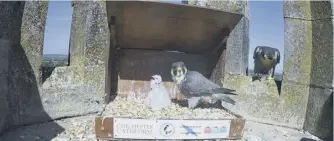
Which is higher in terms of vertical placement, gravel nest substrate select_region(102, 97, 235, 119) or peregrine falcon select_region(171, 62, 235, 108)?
peregrine falcon select_region(171, 62, 235, 108)

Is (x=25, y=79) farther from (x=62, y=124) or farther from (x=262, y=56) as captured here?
(x=262, y=56)

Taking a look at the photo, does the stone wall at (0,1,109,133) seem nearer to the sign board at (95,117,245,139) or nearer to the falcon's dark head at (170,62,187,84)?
the falcon's dark head at (170,62,187,84)

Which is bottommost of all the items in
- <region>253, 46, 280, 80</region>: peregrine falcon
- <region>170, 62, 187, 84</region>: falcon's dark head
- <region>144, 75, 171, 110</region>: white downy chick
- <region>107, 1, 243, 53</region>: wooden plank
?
<region>144, 75, 171, 110</region>: white downy chick

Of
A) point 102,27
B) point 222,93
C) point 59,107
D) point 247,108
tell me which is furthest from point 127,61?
point 247,108

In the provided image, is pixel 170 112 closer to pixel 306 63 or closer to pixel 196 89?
pixel 196 89

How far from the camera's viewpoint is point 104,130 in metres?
2.57

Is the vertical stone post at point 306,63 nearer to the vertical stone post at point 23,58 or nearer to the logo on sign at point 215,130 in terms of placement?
the logo on sign at point 215,130

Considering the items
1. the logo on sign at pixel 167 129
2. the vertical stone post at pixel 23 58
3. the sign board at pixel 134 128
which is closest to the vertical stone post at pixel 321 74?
the logo on sign at pixel 167 129

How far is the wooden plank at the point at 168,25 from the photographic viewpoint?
3361mm

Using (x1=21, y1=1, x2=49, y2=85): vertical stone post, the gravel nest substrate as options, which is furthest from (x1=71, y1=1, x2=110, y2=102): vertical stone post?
the gravel nest substrate

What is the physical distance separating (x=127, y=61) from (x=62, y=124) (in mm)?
1236

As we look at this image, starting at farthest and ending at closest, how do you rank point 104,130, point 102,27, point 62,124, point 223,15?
point 102,27
point 62,124
point 223,15
point 104,130

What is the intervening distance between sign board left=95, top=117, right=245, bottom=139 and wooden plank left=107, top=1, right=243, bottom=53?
50.7 inches

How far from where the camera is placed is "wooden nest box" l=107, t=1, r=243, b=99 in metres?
3.44
